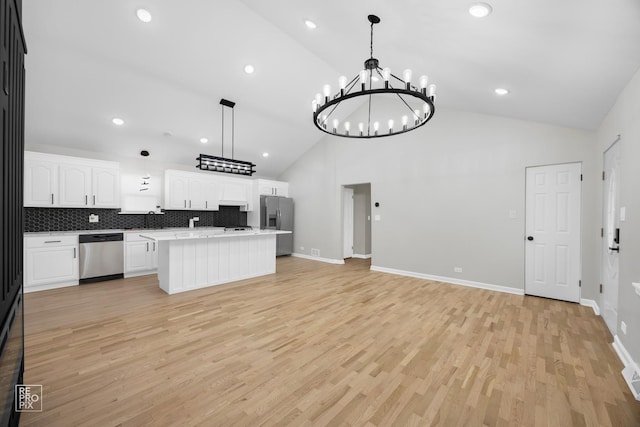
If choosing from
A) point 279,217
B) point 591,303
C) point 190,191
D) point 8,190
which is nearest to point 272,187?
point 279,217

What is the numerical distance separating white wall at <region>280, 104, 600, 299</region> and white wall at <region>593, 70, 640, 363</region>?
4.61 ft

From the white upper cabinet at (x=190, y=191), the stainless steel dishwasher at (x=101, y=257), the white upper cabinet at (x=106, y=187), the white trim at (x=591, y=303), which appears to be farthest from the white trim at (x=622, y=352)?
the white upper cabinet at (x=106, y=187)

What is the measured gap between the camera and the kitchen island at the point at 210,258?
4336mm

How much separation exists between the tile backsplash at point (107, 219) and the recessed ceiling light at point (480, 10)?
22.1 ft

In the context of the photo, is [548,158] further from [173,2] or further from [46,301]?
[46,301]

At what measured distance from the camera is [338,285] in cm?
489

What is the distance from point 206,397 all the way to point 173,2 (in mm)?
4165

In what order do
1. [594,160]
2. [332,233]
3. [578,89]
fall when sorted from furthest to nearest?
[332,233]
[594,160]
[578,89]

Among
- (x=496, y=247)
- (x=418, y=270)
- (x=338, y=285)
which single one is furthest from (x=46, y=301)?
(x=496, y=247)

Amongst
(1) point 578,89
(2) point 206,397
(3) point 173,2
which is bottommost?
(2) point 206,397

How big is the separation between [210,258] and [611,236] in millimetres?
5695

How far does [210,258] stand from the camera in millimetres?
4762

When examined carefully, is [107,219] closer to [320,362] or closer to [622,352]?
[320,362]

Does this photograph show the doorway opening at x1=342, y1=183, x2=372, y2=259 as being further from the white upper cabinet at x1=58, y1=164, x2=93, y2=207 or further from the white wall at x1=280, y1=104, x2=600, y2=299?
the white upper cabinet at x1=58, y1=164, x2=93, y2=207
